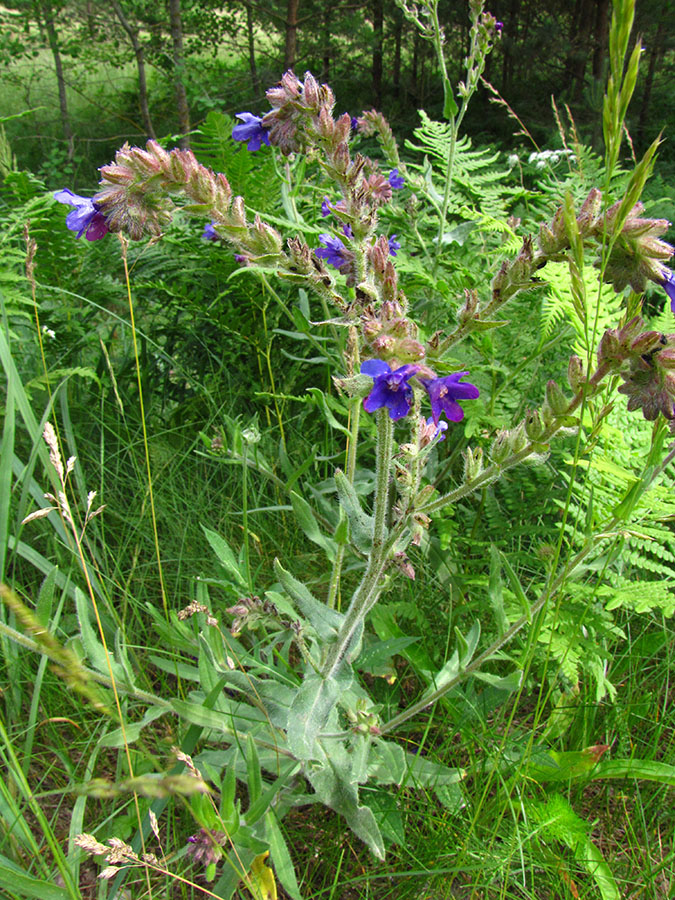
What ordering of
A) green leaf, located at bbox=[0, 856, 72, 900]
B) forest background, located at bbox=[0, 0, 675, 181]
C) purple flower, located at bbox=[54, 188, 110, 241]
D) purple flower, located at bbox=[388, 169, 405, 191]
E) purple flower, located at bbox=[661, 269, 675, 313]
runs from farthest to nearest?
forest background, located at bbox=[0, 0, 675, 181], purple flower, located at bbox=[388, 169, 405, 191], purple flower, located at bbox=[54, 188, 110, 241], purple flower, located at bbox=[661, 269, 675, 313], green leaf, located at bbox=[0, 856, 72, 900]

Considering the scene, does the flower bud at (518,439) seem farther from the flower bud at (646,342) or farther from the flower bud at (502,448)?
the flower bud at (646,342)

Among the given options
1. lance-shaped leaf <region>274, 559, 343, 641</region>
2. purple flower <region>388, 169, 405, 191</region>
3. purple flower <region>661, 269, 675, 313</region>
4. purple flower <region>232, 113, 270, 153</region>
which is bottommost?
lance-shaped leaf <region>274, 559, 343, 641</region>

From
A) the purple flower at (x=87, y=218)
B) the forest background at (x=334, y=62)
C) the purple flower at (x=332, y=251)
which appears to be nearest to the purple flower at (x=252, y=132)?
the purple flower at (x=332, y=251)

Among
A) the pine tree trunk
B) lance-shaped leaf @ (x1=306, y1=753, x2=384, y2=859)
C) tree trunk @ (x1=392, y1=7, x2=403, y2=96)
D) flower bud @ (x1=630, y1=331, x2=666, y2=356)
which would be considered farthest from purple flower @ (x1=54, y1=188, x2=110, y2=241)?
the pine tree trunk

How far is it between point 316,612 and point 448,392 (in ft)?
2.60

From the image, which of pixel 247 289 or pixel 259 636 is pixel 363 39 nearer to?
pixel 247 289

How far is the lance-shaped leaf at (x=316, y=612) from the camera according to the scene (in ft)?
5.96

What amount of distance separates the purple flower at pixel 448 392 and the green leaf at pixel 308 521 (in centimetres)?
68

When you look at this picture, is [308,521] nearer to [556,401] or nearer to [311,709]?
[311,709]

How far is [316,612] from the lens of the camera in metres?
1.86

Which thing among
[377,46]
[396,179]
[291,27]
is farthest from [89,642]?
[377,46]

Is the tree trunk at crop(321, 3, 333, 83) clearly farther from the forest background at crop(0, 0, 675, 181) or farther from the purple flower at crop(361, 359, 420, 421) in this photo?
the purple flower at crop(361, 359, 420, 421)

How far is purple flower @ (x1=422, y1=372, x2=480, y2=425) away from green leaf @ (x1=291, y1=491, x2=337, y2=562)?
26.9 inches

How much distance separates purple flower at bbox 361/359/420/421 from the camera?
4.30ft
